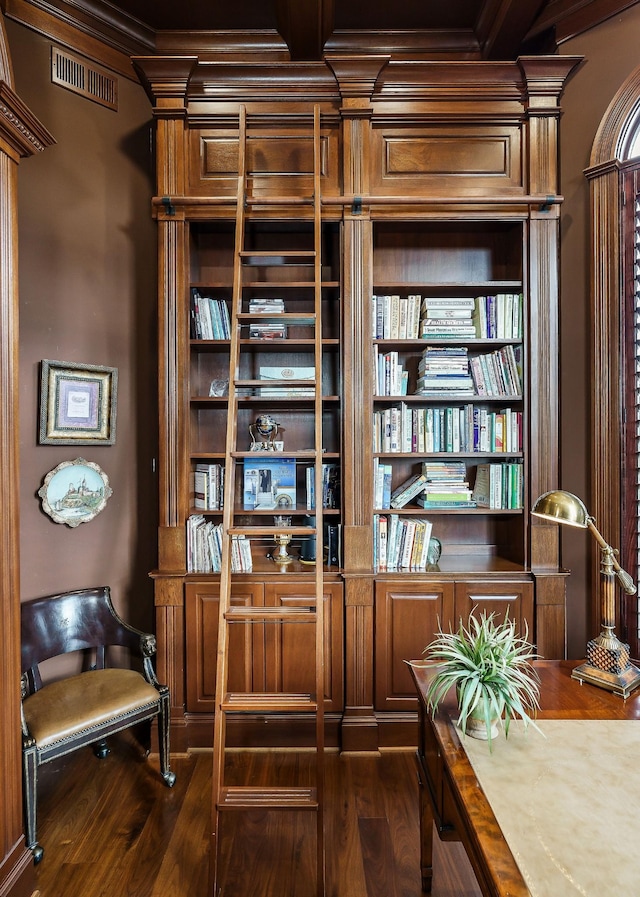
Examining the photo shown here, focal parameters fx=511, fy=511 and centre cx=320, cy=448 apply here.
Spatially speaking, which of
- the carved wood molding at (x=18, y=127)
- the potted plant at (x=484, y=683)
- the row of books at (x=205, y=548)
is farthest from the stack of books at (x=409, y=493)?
the carved wood molding at (x=18, y=127)

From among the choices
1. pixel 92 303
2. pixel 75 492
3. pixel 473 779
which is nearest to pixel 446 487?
pixel 473 779

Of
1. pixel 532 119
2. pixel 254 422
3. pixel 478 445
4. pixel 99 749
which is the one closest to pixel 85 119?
pixel 254 422

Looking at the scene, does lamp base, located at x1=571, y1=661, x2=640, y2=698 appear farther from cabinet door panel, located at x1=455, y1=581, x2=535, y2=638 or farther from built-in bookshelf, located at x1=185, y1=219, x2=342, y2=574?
built-in bookshelf, located at x1=185, y1=219, x2=342, y2=574

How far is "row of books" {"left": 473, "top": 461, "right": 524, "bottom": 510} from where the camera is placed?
262cm

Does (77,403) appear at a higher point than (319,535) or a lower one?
higher

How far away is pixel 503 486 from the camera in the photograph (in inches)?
105

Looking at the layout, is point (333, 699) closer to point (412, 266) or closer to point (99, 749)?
point (99, 749)

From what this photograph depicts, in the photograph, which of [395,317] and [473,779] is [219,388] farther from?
[473,779]

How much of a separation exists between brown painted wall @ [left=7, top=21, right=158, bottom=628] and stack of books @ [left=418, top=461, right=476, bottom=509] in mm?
1521

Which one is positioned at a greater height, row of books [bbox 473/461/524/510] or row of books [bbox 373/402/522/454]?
row of books [bbox 373/402/522/454]

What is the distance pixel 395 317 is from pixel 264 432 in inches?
35.9

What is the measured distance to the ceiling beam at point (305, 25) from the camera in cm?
246

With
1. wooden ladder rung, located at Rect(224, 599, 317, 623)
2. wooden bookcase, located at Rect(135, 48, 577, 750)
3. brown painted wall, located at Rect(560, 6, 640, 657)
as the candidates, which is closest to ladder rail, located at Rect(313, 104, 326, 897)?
wooden bookcase, located at Rect(135, 48, 577, 750)

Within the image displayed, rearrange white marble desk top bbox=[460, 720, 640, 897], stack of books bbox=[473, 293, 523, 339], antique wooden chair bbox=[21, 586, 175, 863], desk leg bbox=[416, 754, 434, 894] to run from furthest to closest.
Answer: stack of books bbox=[473, 293, 523, 339] → antique wooden chair bbox=[21, 586, 175, 863] → desk leg bbox=[416, 754, 434, 894] → white marble desk top bbox=[460, 720, 640, 897]
